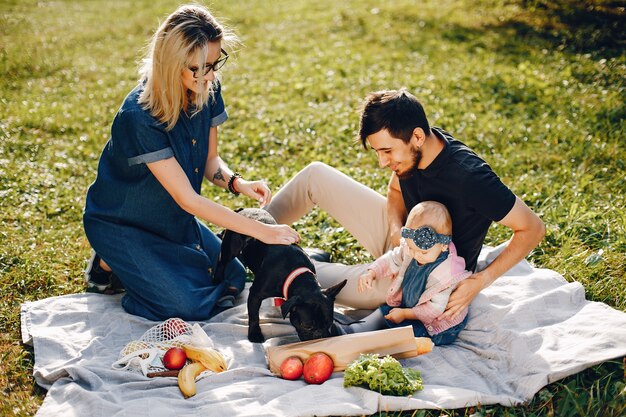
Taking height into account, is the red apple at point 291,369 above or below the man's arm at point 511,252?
below

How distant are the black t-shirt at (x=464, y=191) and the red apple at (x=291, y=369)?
1.28m

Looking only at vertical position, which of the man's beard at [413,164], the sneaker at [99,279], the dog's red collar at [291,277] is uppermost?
the man's beard at [413,164]

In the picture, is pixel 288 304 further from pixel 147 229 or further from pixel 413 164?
pixel 147 229

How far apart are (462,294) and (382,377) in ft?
2.70

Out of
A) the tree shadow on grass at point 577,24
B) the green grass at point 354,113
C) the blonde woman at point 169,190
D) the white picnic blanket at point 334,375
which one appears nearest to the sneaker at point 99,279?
the blonde woman at point 169,190

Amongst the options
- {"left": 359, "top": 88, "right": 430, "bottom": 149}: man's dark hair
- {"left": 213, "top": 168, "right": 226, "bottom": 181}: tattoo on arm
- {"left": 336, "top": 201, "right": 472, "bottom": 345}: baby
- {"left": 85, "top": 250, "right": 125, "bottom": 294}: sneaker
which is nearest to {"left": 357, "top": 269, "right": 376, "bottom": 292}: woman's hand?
{"left": 336, "top": 201, "right": 472, "bottom": 345}: baby

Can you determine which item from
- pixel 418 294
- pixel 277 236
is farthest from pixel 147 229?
pixel 418 294

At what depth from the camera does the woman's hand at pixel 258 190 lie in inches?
194

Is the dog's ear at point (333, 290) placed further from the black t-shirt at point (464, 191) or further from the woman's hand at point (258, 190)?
the woman's hand at point (258, 190)

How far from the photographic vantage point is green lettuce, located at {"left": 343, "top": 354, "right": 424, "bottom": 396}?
3625 millimetres

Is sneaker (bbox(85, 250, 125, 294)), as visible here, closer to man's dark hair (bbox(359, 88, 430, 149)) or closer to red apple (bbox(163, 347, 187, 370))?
red apple (bbox(163, 347, 187, 370))

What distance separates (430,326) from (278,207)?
158 cm

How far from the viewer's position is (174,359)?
401 centimetres

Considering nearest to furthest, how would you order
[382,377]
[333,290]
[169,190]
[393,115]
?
[382,377]
[393,115]
[333,290]
[169,190]
